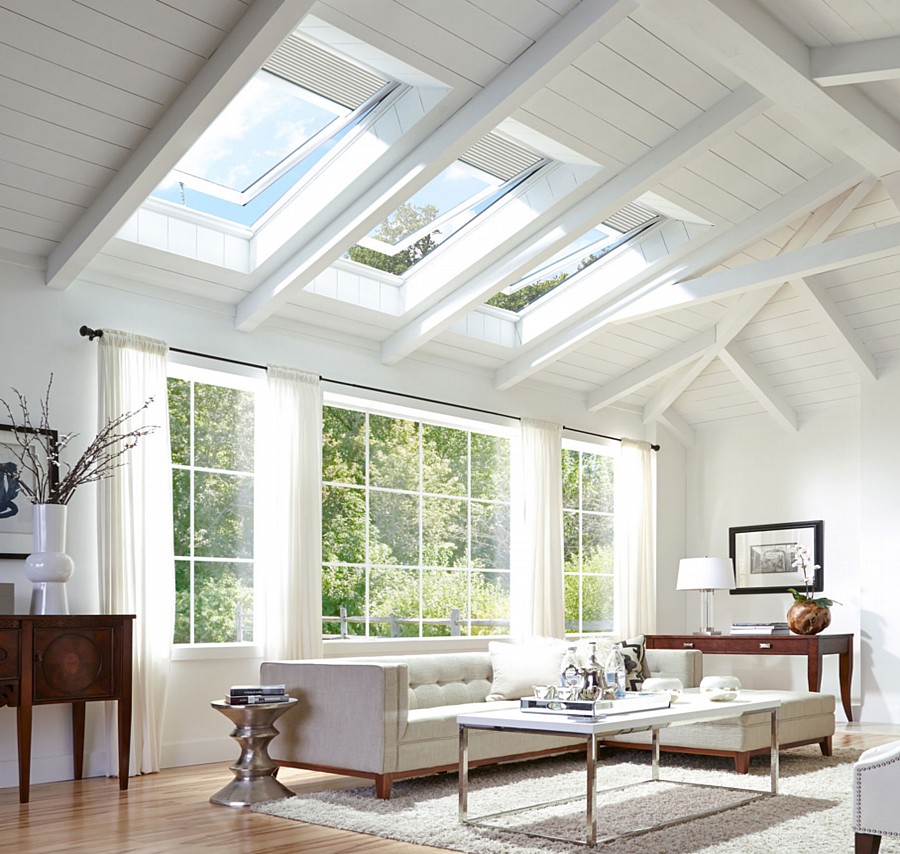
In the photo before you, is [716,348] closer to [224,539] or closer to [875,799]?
[224,539]

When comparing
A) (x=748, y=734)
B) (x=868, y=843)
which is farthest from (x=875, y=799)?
(x=748, y=734)

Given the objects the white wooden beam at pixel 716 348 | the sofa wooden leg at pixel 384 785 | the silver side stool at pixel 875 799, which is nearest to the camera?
the silver side stool at pixel 875 799

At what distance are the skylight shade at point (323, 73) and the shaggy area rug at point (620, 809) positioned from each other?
3.37 meters

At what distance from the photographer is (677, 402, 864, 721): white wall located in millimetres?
8828

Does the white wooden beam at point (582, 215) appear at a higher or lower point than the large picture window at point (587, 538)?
higher

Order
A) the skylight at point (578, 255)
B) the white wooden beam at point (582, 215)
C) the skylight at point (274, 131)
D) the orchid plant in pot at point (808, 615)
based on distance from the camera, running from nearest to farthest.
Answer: the skylight at point (274, 131)
the white wooden beam at point (582, 215)
the skylight at point (578, 255)
the orchid plant in pot at point (808, 615)

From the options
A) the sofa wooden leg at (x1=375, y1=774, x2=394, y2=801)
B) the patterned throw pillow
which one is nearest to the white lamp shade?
the patterned throw pillow

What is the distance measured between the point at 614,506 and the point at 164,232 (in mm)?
4843

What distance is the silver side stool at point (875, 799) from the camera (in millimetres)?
3389

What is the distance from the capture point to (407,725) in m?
4.92

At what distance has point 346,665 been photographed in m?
5.05

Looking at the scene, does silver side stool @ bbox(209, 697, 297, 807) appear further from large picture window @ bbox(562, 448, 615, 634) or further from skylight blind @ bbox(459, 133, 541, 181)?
large picture window @ bbox(562, 448, 615, 634)

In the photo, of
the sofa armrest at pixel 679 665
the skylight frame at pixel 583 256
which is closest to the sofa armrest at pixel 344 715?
the sofa armrest at pixel 679 665

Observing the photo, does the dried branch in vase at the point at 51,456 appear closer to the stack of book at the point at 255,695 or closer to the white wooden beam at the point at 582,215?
the stack of book at the point at 255,695
